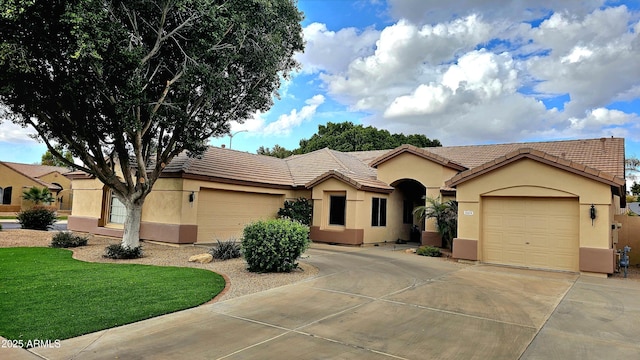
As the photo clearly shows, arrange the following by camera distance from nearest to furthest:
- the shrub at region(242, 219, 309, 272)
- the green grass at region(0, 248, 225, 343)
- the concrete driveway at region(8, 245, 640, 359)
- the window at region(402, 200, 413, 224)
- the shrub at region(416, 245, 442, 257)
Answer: the concrete driveway at region(8, 245, 640, 359)
the green grass at region(0, 248, 225, 343)
the shrub at region(242, 219, 309, 272)
the shrub at region(416, 245, 442, 257)
the window at region(402, 200, 413, 224)

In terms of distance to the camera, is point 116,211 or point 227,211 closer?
point 227,211

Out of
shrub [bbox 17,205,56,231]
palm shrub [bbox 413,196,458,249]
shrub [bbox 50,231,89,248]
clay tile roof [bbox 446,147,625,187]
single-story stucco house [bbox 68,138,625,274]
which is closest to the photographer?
clay tile roof [bbox 446,147,625,187]

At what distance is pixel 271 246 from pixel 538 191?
9285mm

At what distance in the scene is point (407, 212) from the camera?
2216 centimetres

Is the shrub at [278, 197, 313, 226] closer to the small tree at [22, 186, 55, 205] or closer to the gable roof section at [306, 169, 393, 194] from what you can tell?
the gable roof section at [306, 169, 393, 194]

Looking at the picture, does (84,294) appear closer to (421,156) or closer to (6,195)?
(421,156)

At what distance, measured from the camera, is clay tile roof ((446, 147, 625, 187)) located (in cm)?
1156

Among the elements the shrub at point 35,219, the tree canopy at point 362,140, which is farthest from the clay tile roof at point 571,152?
the shrub at point 35,219

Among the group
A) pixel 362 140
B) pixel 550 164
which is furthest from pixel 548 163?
pixel 362 140

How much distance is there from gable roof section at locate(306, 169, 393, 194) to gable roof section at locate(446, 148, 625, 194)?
476 centimetres

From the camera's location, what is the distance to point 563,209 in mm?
12641

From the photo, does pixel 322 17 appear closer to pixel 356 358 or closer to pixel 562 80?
pixel 562 80

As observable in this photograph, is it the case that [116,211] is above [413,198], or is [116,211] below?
below

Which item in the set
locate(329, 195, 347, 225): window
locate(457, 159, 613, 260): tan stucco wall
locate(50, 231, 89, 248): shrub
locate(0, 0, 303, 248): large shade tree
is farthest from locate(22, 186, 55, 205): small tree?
locate(457, 159, 613, 260): tan stucco wall
